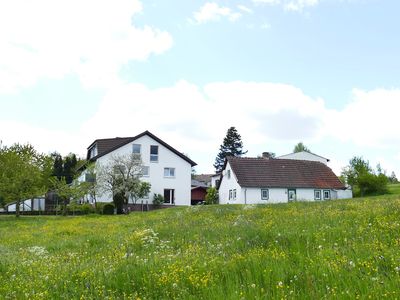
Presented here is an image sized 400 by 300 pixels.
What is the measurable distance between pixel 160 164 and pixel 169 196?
468 centimetres

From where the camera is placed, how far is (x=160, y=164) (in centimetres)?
6006

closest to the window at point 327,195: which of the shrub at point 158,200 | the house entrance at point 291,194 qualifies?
the house entrance at point 291,194

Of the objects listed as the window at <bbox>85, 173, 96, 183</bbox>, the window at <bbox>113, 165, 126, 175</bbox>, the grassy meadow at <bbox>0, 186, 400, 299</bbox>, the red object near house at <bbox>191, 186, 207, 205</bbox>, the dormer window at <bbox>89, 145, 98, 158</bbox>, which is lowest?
the grassy meadow at <bbox>0, 186, 400, 299</bbox>

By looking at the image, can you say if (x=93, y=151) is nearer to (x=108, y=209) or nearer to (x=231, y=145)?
(x=108, y=209)

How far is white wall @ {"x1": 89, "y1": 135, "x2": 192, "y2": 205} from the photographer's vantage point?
58.6 m

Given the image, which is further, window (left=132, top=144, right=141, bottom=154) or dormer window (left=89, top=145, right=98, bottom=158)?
dormer window (left=89, top=145, right=98, bottom=158)

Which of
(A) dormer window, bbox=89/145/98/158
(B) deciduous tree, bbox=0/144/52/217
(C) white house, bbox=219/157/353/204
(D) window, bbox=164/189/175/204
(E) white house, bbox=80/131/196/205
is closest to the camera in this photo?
(B) deciduous tree, bbox=0/144/52/217

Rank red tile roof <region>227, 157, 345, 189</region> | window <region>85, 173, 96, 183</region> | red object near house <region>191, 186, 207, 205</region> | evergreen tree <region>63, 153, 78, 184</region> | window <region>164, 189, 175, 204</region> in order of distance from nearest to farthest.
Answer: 1. window <region>85, 173, 96, 183</region>
2. red tile roof <region>227, 157, 345, 189</region>
3. window <region>164, 189, 175, 204</region>
4. evergreen tree <region>63, 153, 78, 184</region>
5. red object near house <region>191, 186, 207, 205</region>

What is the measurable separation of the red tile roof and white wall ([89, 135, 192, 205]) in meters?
6.99

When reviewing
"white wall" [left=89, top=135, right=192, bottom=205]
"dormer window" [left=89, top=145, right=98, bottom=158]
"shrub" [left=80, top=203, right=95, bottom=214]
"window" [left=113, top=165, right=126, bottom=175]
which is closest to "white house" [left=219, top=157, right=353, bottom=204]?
"white wall" [left=89, top=135, right=192, bottom=205]

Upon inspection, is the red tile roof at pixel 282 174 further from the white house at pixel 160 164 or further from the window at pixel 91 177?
the window at pixel 91 177

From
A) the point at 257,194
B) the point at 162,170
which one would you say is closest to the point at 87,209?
the point at 162,170

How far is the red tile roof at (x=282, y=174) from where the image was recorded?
57531 millimetres

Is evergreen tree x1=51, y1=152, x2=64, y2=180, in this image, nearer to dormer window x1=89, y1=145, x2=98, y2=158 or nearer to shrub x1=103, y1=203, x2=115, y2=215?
dormer window x1=89, y1=145, x2=98, y2=158
